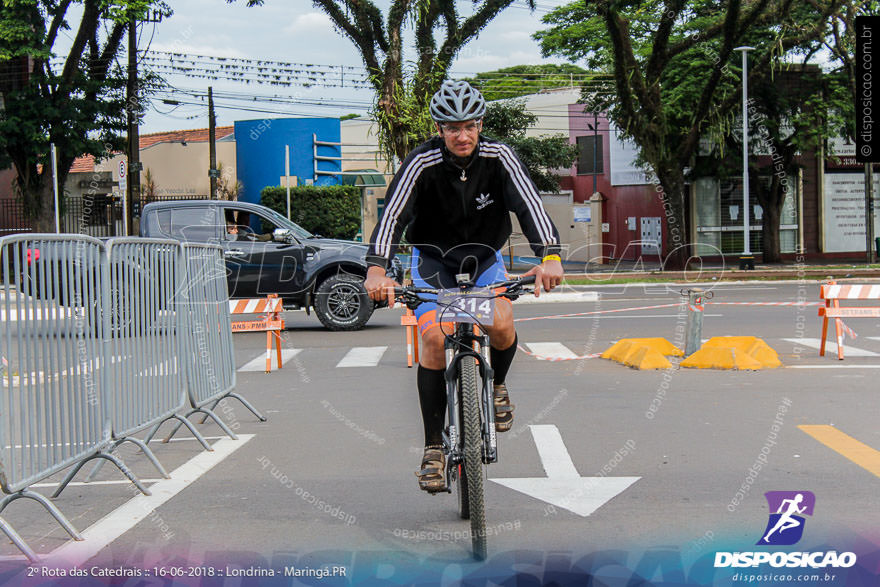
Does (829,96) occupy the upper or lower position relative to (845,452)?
upper

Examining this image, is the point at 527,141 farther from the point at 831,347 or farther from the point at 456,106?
the point at 456,106

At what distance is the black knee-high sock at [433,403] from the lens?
16.6ft

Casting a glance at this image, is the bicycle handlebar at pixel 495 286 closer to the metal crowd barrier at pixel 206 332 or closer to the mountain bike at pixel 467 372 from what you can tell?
the mountain bike at pixel 467 372

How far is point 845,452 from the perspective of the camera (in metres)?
6.73

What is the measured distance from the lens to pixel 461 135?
4992 mm

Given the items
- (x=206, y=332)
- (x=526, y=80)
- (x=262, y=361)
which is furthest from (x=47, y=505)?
(x=526, y=80)

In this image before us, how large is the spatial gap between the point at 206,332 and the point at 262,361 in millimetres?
4986

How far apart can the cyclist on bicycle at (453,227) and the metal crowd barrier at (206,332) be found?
296 cm

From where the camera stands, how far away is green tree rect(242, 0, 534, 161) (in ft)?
76.3

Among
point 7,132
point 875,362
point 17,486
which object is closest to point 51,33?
point 7,132

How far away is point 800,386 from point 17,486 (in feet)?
24.4

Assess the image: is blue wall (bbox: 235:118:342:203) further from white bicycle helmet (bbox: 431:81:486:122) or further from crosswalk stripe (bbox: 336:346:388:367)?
white bicycle helmet (bbox: 431:81:486:122)

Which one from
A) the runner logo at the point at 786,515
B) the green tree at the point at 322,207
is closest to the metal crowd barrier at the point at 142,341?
the runner logo at the point at 786,515

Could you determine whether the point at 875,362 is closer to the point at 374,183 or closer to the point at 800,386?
the point at 800,386
